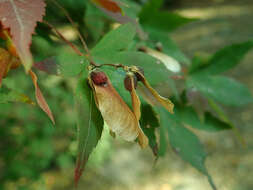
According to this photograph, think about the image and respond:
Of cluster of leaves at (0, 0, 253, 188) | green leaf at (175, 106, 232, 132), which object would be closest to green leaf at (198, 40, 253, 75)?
cluster of leaves at (0, 0, 253, 188)

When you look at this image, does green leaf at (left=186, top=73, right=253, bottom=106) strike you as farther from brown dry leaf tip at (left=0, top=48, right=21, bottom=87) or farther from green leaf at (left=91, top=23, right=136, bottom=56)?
brown dry leaf tip at (left=0, top=48, right=21, bottom=87)

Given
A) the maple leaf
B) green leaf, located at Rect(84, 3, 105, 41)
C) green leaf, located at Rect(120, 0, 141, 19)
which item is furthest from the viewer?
green leaf, located at Rect(84, 3, 105, 41)

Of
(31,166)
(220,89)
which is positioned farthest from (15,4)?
(31,166)

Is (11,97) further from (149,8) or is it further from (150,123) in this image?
(149,8)

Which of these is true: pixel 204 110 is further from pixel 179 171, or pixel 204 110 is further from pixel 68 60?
pixel 179 171

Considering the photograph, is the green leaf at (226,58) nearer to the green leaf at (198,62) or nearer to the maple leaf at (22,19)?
the green leaf at (198,62)

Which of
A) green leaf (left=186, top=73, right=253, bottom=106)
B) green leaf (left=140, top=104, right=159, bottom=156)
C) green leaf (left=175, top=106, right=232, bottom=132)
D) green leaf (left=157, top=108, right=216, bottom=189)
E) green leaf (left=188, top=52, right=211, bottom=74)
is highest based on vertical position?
green leaf (left=140, top=104, right=159, bottom=156)

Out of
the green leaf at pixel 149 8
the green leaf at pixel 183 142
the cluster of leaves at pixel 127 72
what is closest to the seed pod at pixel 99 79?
the cluster of leaves at pixel 127 72
